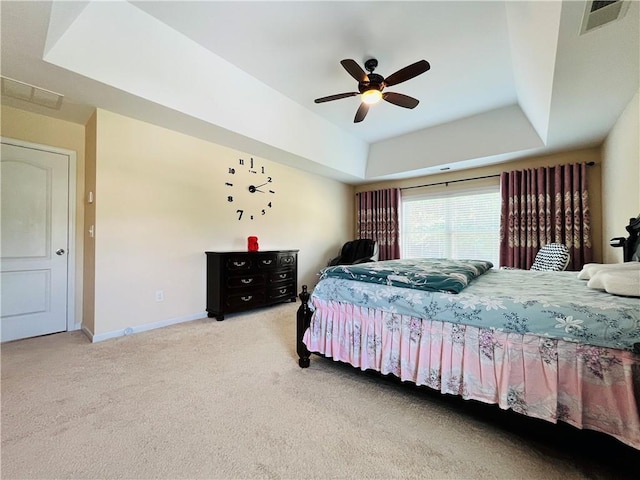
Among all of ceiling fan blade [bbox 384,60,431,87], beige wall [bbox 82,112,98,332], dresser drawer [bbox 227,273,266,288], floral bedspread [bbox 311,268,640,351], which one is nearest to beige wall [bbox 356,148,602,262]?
floral bedspread [bbox 311,268,640,351]

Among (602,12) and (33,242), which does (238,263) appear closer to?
(33,242)

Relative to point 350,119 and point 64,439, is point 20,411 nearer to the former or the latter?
point 64,439

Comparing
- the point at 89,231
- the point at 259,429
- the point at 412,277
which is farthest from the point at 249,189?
the point at 259,429

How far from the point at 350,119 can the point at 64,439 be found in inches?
168

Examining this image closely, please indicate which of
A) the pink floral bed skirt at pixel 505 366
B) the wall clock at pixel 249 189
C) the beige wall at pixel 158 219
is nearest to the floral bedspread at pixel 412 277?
the pink floral bed skirt at pixel 505 366

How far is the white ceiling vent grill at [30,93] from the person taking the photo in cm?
232

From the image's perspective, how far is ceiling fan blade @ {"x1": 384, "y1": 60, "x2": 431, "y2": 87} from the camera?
7.48ft

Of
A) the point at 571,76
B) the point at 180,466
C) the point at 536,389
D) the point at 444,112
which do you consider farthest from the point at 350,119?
the point at 180,466

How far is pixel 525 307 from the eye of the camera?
1349mm

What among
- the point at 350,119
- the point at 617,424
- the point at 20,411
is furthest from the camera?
the point at 350,119

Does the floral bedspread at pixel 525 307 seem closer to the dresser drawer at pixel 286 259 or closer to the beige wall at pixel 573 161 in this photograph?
the dresser drawer at pixel 286 259

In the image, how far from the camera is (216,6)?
84.7 inches

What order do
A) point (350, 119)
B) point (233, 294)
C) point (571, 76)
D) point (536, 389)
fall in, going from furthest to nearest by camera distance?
point (350, 119) < point (233, 294) < point (571, 76) < point (536, 389)

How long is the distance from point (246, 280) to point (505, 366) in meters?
2.97
